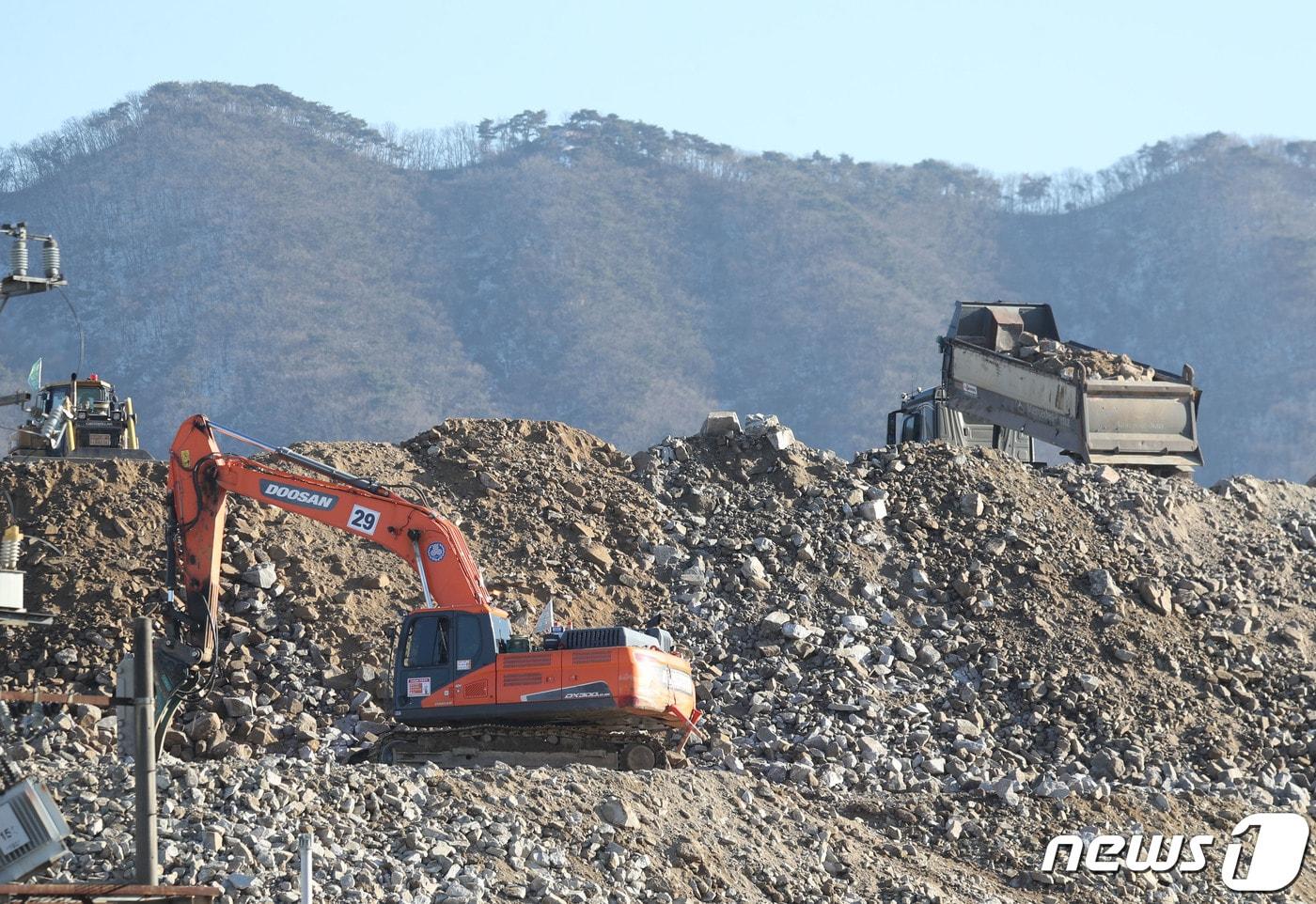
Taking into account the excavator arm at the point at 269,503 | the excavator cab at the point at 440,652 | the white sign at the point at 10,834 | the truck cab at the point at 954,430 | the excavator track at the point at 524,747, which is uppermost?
the truck cab at the point at 954,430

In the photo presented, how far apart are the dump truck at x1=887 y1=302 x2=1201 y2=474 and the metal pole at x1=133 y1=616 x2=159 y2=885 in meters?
17.0

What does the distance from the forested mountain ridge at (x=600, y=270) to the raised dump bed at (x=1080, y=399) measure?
45790 millimetres

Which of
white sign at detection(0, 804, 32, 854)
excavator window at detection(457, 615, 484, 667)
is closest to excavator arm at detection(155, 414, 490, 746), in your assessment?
excavator window at detection(457, 615, 484, 667)

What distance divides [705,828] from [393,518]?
14.5ft

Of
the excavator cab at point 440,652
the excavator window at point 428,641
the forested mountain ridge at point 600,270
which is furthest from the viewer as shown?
the forested mountain ridge at point 600,270

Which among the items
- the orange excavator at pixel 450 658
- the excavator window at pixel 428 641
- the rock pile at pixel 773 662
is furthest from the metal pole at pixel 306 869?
the excavator window at pixel 428 641

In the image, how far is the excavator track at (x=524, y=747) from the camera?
1717cm

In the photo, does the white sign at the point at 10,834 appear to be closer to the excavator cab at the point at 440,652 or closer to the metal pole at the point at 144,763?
the metal pole at the point at 144,763

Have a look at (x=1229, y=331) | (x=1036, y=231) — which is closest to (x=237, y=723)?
(x=1229, y=331)

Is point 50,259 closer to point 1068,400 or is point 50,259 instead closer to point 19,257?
point 19,257

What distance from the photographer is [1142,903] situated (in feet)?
55.0

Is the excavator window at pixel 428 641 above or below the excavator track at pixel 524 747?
above

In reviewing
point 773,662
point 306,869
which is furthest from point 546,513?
point 306,869

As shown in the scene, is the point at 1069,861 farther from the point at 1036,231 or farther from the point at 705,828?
the point at 1036,231
